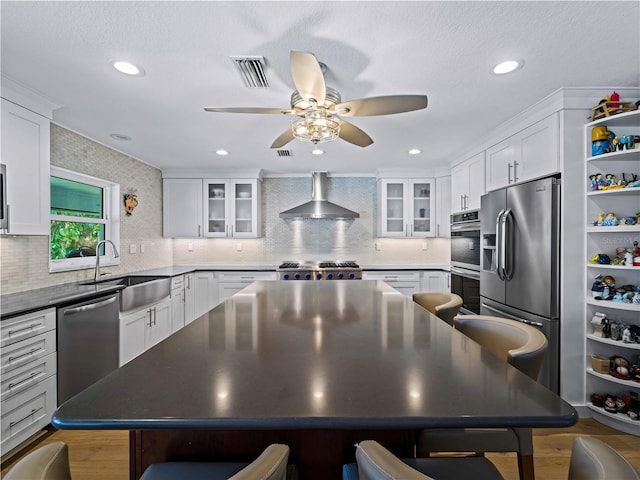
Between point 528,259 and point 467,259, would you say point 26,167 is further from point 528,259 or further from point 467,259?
point 467,259

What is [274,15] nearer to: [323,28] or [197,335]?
[323,28]

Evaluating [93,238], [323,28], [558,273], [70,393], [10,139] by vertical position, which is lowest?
[70,393]

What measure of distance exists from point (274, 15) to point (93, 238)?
333 centimetres

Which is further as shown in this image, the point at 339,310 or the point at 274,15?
the point at 339,310

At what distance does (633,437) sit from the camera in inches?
85.7

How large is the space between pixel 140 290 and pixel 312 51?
274cm

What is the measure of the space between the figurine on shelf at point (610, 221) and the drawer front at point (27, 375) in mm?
3930

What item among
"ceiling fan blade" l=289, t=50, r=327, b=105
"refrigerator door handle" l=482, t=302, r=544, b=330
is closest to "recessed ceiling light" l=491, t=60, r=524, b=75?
"ceiling fan blade" l=289, t=50, r=327, b=105

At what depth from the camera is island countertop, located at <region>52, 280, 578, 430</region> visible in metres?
0.65

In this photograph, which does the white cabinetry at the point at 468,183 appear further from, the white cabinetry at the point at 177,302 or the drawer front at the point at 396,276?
the white cabinetry at the point at 177,302

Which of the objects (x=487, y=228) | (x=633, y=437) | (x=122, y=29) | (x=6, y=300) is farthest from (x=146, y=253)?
(x=633, y=437)

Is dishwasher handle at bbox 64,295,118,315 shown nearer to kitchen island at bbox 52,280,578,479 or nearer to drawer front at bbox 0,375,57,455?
drawer front at bbox 0,375,57,455

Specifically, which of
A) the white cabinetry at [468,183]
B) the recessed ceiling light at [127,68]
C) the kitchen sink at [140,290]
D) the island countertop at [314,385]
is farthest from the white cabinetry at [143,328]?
the white cabinetry at [468,183]

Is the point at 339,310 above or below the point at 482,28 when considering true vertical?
below
